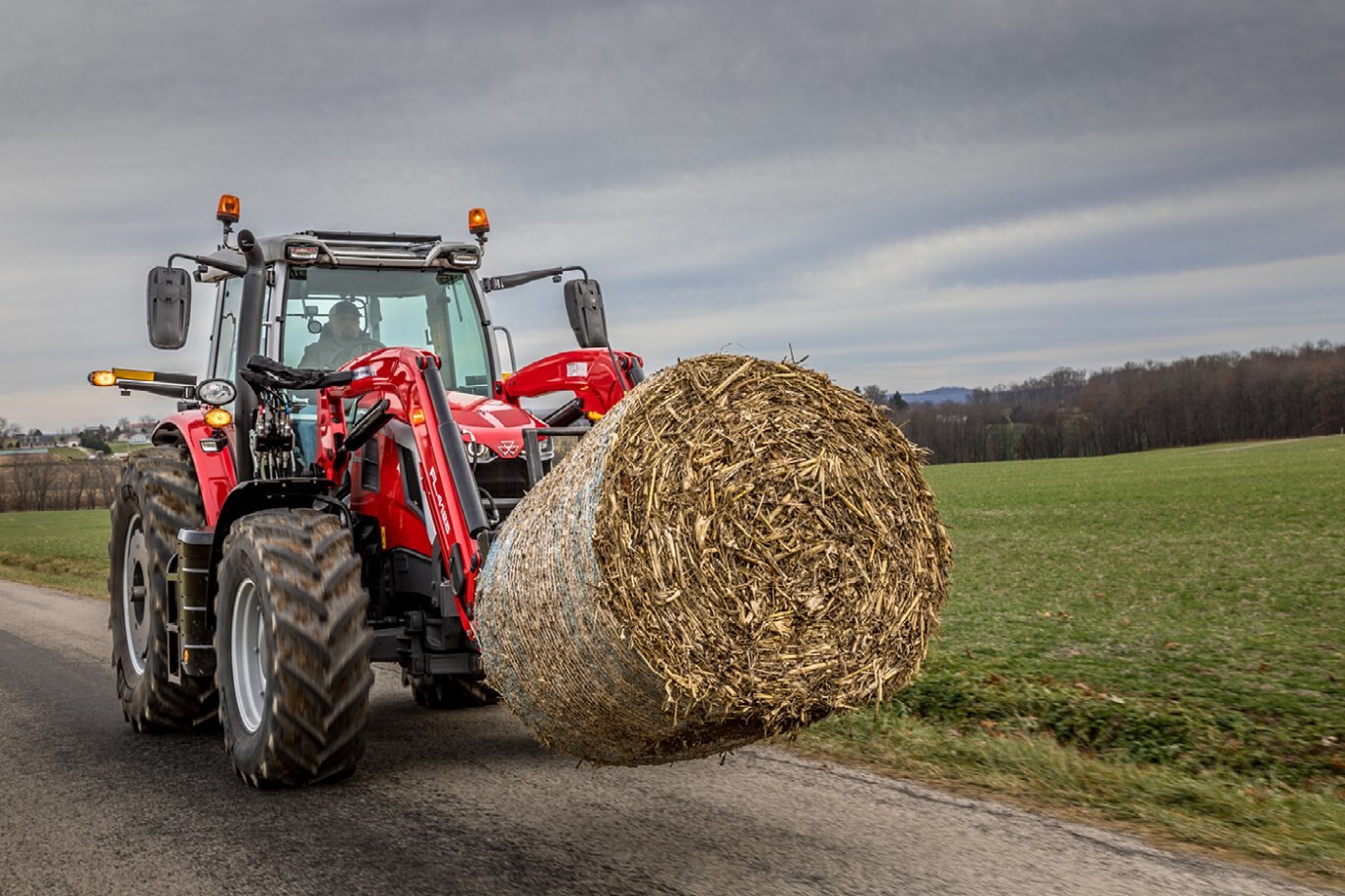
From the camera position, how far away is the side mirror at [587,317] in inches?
264

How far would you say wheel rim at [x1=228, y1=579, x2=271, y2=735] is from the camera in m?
5.55

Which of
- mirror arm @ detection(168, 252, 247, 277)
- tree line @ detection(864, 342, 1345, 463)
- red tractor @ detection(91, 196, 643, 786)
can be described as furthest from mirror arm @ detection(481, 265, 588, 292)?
tree line @ detection(864, 342, 1345, 463)

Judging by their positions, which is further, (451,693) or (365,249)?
(451,693)

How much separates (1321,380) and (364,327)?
121751 millimetres

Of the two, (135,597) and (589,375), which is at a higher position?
(589,375)

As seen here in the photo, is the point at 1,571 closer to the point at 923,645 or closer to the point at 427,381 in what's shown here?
the point at 427,381

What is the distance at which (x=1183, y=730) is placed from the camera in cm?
658

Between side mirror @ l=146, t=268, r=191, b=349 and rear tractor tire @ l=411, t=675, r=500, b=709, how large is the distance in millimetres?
2515

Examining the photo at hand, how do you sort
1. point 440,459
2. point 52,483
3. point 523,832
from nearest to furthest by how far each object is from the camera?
point 523,832, point 440,459, point 52,483

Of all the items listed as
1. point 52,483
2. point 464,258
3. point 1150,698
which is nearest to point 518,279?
point 464,258

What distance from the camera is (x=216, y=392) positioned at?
629cm

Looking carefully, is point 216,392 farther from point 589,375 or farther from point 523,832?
point 523,832

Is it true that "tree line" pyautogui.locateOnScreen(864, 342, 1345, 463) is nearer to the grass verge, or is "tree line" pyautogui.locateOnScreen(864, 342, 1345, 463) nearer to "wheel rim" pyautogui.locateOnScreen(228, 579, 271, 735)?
the grass verge

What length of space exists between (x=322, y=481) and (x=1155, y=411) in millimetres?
114165
